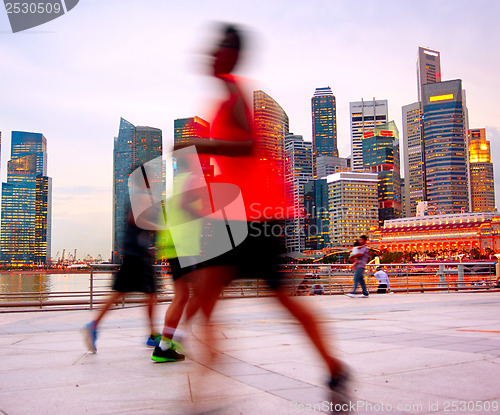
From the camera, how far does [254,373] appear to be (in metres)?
3.02

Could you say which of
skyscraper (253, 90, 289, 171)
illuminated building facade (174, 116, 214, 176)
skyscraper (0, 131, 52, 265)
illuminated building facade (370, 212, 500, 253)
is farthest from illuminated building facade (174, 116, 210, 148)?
skyscraper (0, 131, 52, 265)

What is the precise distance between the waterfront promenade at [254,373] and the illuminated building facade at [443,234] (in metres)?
138

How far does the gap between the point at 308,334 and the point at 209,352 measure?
26.8 inches

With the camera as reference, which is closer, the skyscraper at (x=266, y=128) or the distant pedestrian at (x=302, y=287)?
the skyscraper at (x=266, y=128)

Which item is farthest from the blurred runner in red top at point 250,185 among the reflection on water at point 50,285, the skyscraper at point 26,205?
the skyscraper at point 26,205

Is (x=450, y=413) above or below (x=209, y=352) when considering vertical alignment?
below

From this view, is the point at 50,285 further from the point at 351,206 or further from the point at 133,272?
the point at 351,206

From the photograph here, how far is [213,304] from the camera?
7.95 feet

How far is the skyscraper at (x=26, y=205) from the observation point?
150m

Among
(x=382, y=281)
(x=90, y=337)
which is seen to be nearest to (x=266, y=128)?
(x=90, y=337)

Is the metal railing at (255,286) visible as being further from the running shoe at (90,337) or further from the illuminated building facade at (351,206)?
the illuminated building facade at (351,206)

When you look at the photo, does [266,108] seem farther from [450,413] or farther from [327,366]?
[450,413]

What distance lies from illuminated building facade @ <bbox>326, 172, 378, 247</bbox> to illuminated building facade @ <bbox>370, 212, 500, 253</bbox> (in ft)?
69.0

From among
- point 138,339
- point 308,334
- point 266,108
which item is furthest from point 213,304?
point 138,339
